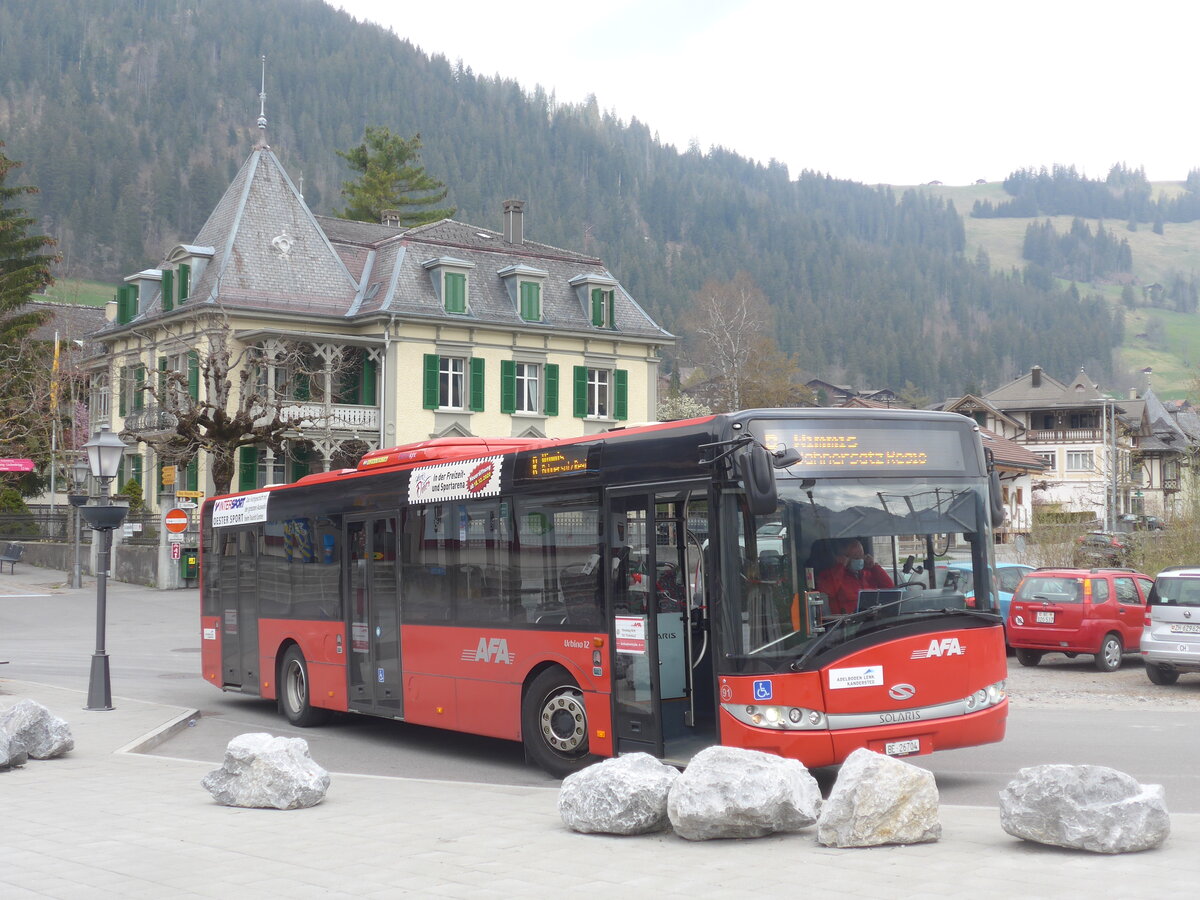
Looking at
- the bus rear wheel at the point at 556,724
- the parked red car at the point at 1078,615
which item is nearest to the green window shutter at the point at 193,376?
the parked red car at the point at 1078,615

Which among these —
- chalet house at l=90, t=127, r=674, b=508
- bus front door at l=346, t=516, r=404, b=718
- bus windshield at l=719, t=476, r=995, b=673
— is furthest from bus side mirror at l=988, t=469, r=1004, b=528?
chalet house at l=90, t=127, r=674, b=508

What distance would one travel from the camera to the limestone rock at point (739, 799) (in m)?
8.11

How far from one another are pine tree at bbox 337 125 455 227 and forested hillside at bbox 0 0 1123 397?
214ft

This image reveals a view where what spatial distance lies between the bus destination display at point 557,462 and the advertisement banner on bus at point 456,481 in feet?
1.76

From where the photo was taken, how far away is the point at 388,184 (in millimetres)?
79375

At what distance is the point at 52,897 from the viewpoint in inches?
274

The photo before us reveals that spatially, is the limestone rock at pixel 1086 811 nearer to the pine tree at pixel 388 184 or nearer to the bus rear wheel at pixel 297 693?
the bus rear wheel at pixel 297 693

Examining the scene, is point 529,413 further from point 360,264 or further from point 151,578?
point 151,578

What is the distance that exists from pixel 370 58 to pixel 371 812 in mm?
191501

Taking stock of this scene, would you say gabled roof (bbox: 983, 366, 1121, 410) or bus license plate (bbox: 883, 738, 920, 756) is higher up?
gabled roof (bbox: 983, 366, 1121, 410)

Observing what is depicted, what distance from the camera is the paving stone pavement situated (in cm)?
691

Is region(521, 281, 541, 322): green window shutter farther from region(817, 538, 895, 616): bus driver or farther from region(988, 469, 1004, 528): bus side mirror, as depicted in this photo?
region(817, 538, 895, 616): bus driver

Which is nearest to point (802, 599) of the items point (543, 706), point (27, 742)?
point (543, 706)

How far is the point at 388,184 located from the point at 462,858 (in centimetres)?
7468
